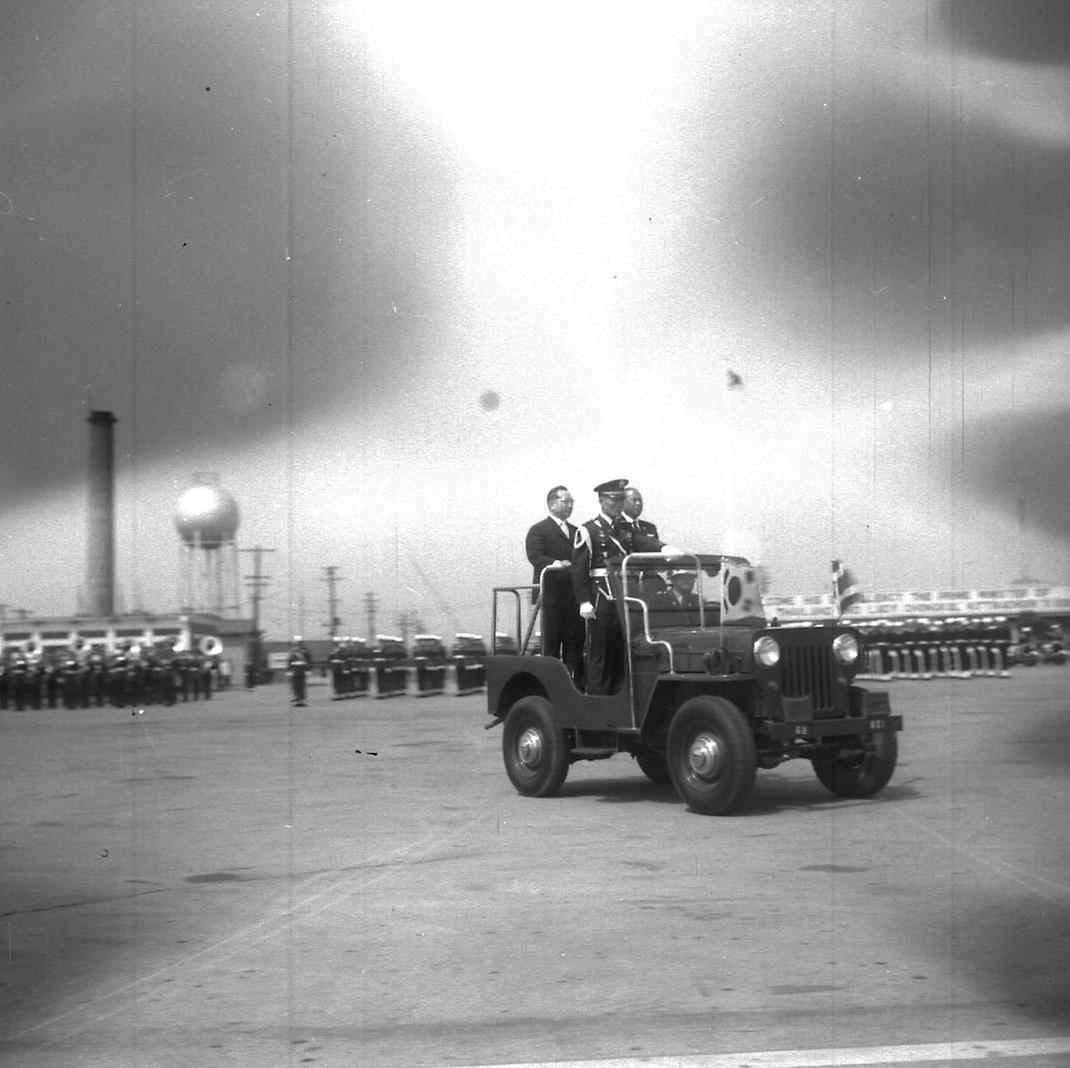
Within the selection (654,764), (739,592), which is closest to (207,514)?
(654,764)

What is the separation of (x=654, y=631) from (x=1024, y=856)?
378 centimetres

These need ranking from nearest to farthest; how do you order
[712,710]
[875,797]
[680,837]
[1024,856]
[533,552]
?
[1024,856] < [680,837] < [712,710] < [875,797] < [533,552]

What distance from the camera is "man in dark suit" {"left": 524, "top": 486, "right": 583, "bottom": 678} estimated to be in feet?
39.8

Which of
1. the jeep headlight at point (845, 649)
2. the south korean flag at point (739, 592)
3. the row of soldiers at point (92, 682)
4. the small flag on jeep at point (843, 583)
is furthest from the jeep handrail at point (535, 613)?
the row of soldiers at point (92, 682)

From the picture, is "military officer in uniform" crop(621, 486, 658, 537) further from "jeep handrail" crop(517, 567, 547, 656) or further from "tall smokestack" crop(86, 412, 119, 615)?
"tall smokestack" crop(86, 412, 119, 615)

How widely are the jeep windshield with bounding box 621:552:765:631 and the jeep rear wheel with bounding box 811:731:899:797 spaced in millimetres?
1360

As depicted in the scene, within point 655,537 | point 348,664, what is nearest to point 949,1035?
point 655,537

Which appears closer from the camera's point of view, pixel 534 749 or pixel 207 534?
pixel 534 749

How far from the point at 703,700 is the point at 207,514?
53.1m

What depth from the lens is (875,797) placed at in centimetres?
1145

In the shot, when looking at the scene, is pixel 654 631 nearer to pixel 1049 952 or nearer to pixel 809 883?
pixel 809 883

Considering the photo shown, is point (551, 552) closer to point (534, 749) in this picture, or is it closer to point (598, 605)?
point (598, 605)

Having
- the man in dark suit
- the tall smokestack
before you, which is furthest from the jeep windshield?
the tall smokestack

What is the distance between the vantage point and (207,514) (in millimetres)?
61906
